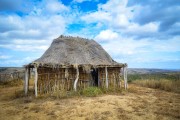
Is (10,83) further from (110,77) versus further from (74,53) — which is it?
(110,77)

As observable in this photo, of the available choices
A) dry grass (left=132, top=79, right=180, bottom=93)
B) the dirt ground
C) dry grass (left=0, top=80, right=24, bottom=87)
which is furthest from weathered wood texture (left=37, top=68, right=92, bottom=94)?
dry grass (left=0, top=80, right=24, bottom=87)

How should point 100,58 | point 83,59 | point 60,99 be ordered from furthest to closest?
point 100,58 < point 83,59 < point 60,99

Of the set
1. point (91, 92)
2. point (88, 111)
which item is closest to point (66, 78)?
point (91, 92)

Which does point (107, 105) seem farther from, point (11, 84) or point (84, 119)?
point (11, 84)

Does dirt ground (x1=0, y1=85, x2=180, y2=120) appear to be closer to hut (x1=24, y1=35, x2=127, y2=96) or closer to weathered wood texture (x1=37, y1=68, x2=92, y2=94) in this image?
weathered wood texture (x1=37, y1=68, x2=92, y2=94)

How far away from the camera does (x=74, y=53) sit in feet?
51.7

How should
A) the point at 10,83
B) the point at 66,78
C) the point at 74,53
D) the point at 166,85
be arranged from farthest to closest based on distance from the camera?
the point at 10,83 < the point at 166,85 < the point at 74,53 < the point at 66,78

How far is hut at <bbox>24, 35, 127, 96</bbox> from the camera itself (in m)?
13.8

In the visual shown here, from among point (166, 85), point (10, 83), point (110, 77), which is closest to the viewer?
point (110, 77)

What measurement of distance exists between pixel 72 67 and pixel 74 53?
185 centimetres

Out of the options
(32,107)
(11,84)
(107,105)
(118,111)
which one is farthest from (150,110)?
(11,84)

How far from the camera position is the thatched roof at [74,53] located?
1472 centimetres

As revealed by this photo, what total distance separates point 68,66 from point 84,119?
6.22 meters

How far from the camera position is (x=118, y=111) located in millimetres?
9492
